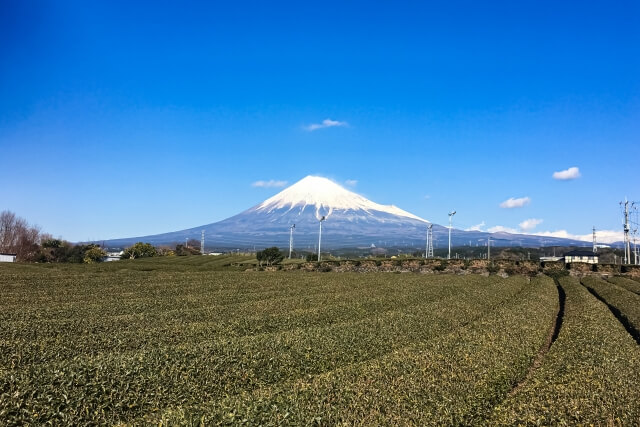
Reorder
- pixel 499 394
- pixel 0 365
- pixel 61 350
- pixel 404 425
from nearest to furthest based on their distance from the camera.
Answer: pixel 404 425
pixel 499 394
pixel 0 365
pixel 61 350

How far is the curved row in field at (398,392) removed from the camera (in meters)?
8.40

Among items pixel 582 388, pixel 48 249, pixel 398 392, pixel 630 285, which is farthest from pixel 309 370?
pixel 48 249

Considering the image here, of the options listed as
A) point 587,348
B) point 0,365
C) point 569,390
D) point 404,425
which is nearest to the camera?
point 404,425

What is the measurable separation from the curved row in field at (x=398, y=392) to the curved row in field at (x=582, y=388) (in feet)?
2.40

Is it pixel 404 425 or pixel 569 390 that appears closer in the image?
pixel 404 425

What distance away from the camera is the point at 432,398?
980 cm

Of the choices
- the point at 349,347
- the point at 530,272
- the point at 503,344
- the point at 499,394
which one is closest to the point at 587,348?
the point at 503,344

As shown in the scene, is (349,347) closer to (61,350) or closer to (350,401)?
(350,401)

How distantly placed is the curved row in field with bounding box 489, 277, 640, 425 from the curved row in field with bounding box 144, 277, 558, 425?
73 cm

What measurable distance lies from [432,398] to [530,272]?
2788 inches

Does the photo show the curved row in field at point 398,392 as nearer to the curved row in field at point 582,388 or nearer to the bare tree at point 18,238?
the curved row in field at point 582,388

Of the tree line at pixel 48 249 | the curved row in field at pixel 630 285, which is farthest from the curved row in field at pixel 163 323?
the tree line at pixel 48 249

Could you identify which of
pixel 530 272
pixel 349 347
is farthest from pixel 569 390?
pixel 530 272

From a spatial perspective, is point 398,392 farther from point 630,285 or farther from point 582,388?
point 630,285
